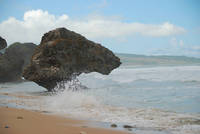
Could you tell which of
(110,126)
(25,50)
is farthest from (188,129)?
(25,50)

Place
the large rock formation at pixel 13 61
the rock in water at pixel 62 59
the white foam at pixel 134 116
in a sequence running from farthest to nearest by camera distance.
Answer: the large rock formation at pixel 13 61
the rock in water at pixel 62 59
the white foam at pixel 134 116

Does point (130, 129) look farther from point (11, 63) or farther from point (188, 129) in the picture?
point (11, 63)

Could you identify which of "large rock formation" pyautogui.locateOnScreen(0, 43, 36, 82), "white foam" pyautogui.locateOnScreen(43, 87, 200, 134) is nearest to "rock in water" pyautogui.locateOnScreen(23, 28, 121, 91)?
"white foam" pyautogui.locateOnScreen(43, 87, 200, 134)

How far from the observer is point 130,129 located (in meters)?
5.52

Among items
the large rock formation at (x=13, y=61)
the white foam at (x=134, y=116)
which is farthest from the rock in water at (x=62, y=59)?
A: the large rock formation at (x=13, y=61)

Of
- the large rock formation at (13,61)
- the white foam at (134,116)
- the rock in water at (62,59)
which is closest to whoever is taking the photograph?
the white foam at (134,116)

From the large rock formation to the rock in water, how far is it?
9.44 m

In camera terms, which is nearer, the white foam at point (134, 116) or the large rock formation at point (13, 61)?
the white foam at point (134, 116)

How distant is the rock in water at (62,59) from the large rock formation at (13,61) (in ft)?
31.0

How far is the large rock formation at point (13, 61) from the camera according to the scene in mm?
23234

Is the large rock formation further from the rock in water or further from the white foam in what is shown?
the white foam

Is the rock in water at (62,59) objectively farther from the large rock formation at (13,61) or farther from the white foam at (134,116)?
the large rock formation at (13,61)

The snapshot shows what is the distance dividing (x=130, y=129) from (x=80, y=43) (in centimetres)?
994

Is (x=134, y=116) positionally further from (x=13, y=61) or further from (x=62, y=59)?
(x=13, y=61)
